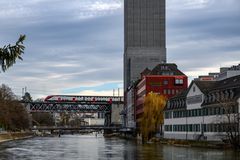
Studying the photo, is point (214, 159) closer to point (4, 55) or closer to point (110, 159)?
point (110, 159)

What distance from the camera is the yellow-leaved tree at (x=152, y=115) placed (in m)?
128

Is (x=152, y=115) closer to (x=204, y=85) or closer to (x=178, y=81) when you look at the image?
(x=204, y=85)

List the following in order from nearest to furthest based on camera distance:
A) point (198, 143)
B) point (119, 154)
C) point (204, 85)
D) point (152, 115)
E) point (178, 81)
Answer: point (119, 154) → point (198, 143) → point (204, 85) → point (152, 115) → point (178, 81)

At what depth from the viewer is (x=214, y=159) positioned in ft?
190

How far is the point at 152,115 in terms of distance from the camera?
130125mm

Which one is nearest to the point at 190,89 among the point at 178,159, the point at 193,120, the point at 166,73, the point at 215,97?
the point at 193,120

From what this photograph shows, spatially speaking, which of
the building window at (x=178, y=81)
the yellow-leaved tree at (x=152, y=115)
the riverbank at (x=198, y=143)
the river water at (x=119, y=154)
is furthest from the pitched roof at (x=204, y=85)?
the building window at (x=178, y=81)

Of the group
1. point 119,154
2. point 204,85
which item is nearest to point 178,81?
point 204,85

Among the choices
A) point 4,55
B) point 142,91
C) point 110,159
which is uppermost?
point 142,91

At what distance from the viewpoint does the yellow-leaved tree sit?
128500mm

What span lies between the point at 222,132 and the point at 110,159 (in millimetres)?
33977

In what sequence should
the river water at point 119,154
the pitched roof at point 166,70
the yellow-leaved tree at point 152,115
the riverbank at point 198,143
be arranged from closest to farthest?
the river water at point 119,154 → the riverbank at point 198,143 → the yellow-leaved tree at point 152,115 → the pitched roof at point 166,70

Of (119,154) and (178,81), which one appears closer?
(119,154)

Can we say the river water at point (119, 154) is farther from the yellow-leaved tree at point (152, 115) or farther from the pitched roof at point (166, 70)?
the pitched roof at point (166, 70)
